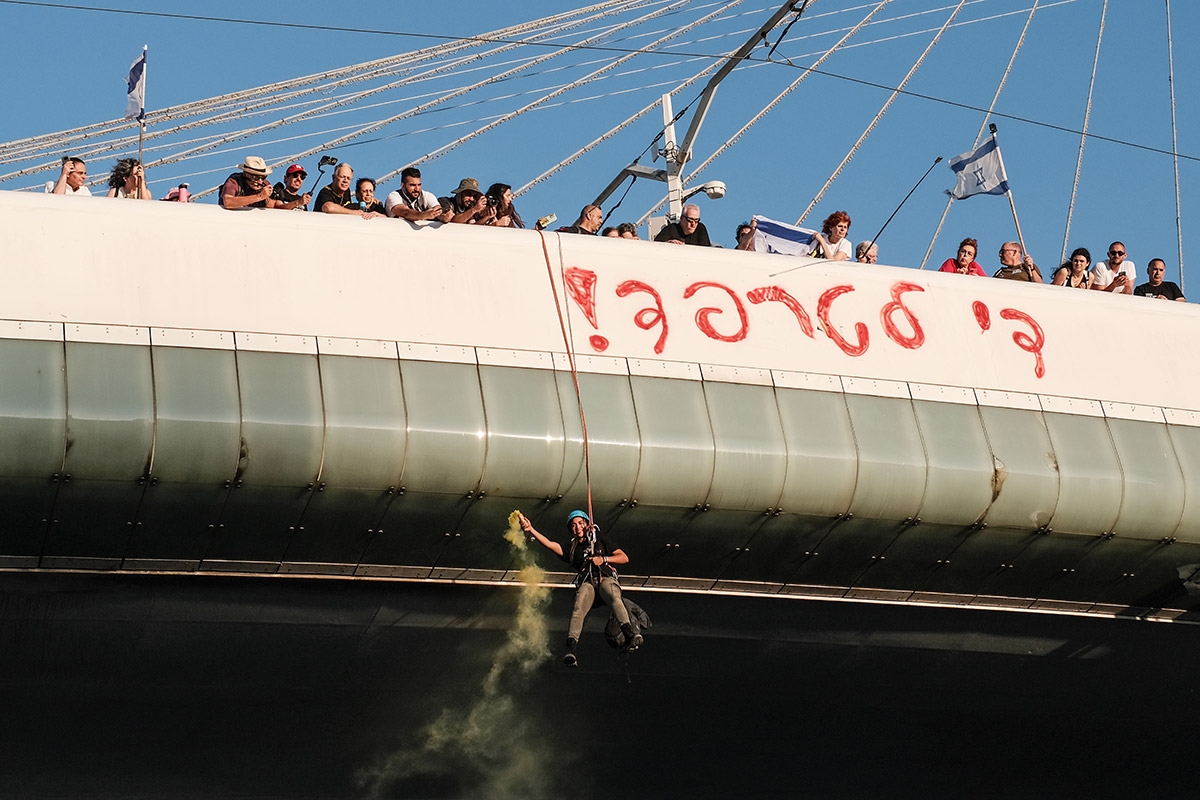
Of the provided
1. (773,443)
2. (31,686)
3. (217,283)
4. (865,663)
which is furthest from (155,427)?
(865,663)

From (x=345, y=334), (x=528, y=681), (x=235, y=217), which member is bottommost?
(x=528, y=681)

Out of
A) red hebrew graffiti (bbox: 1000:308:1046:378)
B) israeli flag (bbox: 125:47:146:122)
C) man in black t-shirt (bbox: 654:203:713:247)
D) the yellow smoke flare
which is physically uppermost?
israeli flag (bbox: 125:47:146:122)

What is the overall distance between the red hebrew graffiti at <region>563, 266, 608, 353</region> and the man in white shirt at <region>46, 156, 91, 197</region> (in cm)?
842

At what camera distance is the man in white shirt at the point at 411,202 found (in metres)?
27.6

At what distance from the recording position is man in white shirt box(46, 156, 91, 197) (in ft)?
86.8

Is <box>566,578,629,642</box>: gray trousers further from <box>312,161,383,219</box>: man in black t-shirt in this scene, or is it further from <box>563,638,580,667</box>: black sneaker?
<box>312,161,383,219</box>: man in black t-shirt

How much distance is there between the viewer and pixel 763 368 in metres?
29.3

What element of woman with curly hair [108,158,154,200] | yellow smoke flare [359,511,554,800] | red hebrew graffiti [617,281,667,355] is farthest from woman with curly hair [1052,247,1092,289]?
woman with curly hair [108,158,154,200]

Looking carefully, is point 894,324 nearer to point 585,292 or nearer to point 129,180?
point 585,292

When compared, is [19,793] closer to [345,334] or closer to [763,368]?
[345,334]

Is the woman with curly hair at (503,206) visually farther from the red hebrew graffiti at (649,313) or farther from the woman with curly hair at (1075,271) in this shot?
the woman with curly hair at (1075,271)

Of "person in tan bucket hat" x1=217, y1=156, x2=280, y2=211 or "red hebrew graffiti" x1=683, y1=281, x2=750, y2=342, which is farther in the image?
"red hebrew graffiti" x1=683, y1=281, x2=750, y2=342

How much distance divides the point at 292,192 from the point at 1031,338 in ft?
48.7

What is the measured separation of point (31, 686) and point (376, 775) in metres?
6.89
